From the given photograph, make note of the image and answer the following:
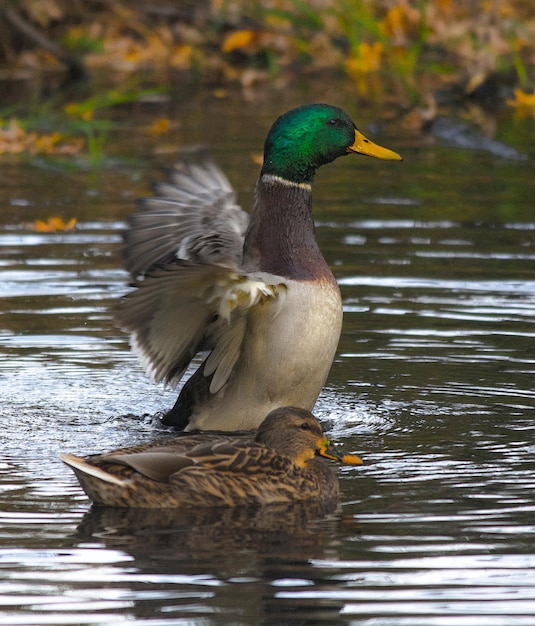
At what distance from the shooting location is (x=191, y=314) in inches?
285

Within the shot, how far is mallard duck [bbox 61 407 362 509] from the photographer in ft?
20.3

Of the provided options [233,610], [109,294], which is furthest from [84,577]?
[109,294]

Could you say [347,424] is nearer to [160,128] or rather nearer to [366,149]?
[366,149]

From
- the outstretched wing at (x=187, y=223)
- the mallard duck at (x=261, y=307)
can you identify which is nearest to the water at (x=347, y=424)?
the mallard duck at (x=261, y=307)

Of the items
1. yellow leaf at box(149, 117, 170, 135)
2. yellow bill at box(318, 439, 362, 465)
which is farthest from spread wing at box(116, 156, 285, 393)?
yellow leaf at box(149, 117, 170, 135)

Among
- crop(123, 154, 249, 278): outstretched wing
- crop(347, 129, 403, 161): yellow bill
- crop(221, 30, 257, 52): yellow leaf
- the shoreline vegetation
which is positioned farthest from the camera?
crop(221, 30, 257, 52): yellow leaf

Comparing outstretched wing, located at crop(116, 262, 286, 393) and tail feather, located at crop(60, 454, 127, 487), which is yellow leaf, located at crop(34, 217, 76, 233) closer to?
outstretched wing, located at crop(116, 262, 286, 393)

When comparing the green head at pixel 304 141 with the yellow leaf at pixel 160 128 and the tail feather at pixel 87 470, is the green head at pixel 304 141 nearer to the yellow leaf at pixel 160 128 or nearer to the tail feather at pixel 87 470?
the tail feather at pixel 87 470

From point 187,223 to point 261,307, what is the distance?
155 cm

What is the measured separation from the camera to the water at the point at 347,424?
520 cm

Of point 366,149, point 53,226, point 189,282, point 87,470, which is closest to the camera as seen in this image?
point 87,470

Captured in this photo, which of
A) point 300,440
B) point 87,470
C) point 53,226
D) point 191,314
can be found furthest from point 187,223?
point 53,226

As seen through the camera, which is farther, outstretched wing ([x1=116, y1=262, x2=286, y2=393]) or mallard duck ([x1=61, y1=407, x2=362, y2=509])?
outstretched wing ([x1=116, y1=262, x2=286, y2=393])

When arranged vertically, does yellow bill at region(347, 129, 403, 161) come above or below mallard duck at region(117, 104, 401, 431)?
above
